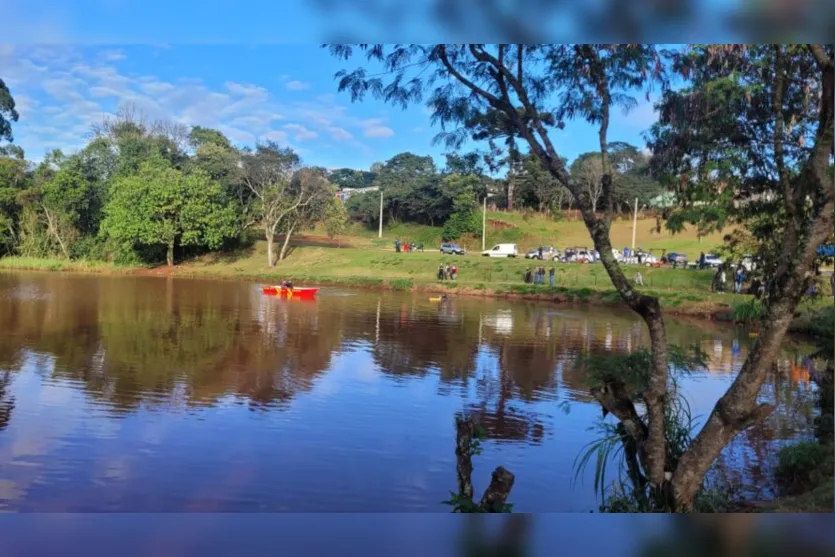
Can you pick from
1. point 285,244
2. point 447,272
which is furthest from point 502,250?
point 285,244

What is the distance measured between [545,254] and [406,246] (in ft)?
20.7

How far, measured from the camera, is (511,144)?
5250 millimetres

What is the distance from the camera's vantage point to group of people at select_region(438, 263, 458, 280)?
25.3 metres

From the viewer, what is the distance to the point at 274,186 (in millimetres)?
27984

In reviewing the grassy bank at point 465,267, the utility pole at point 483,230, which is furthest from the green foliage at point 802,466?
the utility pole at point 483,230

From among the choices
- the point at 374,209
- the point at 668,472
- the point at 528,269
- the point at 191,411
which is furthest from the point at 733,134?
the point at 374,209

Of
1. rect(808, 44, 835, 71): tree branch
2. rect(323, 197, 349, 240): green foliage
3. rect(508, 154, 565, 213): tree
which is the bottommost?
rect(508, 154, 565, 213): tree

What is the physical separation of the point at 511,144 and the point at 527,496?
9.04ft

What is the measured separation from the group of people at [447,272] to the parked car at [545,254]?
5.10 meters

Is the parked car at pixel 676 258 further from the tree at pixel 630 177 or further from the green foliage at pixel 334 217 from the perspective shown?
the green foliage at pixel 334 217

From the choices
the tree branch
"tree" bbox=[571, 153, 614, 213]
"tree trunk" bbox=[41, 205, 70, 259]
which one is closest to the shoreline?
"tree trunk" bbox=[41, 205, 70, 259]

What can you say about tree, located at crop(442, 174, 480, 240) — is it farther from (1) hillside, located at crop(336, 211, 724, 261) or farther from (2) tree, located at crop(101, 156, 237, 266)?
(2) tree, located at crop(101, 156, 237, 266)

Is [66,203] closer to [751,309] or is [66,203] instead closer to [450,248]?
[450,248]

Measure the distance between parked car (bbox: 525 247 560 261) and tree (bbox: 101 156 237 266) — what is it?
42.7 ft
